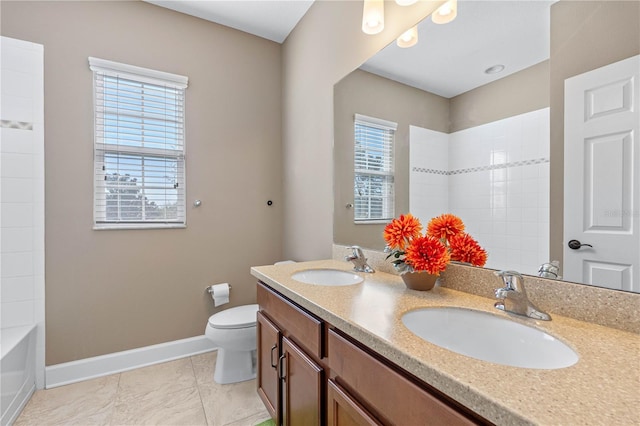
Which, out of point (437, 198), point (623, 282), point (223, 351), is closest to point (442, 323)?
point (623, 282)

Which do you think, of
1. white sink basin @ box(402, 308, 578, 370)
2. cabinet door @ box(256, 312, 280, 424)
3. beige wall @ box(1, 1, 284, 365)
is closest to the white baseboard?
beige wall @ box(1, 1, 284, 365)

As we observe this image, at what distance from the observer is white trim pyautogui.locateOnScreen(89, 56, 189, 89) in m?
2.09

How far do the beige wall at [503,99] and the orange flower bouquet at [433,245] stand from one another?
0.40 metres

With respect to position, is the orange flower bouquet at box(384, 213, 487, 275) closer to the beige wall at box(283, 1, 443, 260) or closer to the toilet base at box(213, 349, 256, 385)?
the beige wall at box(283, 1, 443, 260)

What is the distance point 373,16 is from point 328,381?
169 cm

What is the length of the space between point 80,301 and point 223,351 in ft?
3.46

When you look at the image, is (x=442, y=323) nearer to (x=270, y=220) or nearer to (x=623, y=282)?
(x=623, y=282)

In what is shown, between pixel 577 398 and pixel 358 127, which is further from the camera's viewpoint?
pixel 358 127

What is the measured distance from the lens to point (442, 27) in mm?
1291

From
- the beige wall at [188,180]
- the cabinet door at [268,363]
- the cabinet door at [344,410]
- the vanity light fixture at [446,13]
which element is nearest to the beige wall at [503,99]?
the vanity light fixture at [446,13]

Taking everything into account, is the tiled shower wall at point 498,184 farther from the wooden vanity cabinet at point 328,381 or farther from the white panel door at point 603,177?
the wooden vanity cabinet at point 328,381

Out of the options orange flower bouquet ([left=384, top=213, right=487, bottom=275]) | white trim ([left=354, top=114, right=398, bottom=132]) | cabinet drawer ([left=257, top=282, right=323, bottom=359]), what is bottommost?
cabinet drawer ([left=257, top=282, right=323, bottom=359])

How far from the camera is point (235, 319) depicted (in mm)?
2068

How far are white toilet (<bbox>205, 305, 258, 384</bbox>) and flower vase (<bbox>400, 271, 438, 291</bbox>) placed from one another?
4.13 ft
